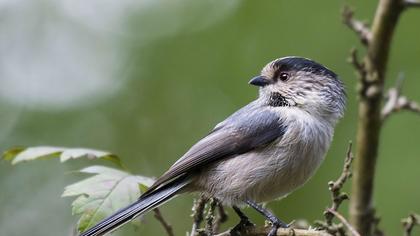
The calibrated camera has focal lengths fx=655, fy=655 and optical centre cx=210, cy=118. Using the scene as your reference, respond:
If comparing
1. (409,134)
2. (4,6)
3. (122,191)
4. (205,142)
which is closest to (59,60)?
(4,6)

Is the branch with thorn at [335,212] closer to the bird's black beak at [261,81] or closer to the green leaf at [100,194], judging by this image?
the green leaf at [100,194]

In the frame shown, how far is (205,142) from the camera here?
3.76 metres

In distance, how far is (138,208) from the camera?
3.38m

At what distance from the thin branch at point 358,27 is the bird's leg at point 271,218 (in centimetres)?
110

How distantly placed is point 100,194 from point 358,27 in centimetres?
131

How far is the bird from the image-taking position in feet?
11.7

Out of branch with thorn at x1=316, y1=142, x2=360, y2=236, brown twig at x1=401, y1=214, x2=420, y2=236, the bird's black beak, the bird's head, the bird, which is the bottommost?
brown twig at x1=401, y1=214, x2=420, y2=236

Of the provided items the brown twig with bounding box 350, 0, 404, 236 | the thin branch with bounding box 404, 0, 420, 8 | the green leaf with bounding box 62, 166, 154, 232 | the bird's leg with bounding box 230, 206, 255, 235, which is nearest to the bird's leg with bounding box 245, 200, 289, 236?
the bird's leg with bounding box 230, 206, 255, 235

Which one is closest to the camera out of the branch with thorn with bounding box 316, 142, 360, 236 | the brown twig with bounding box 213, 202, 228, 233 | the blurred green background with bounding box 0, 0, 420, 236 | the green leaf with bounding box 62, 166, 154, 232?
the branch with thorn with bounding box 316, 142, 360, 236

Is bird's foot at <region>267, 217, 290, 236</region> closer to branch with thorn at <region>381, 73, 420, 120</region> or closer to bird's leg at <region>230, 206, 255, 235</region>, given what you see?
bird's leg at <region>230, 206, 255, 235</region>

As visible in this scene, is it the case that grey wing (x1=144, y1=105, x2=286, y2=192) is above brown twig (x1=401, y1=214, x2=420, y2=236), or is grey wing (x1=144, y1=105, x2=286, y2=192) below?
above

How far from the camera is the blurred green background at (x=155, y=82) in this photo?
19.5 ft

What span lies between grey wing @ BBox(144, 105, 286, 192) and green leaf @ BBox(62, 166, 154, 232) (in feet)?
2.20

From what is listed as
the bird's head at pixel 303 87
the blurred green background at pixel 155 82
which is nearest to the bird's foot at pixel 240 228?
the bird's head at pixel 303 87
